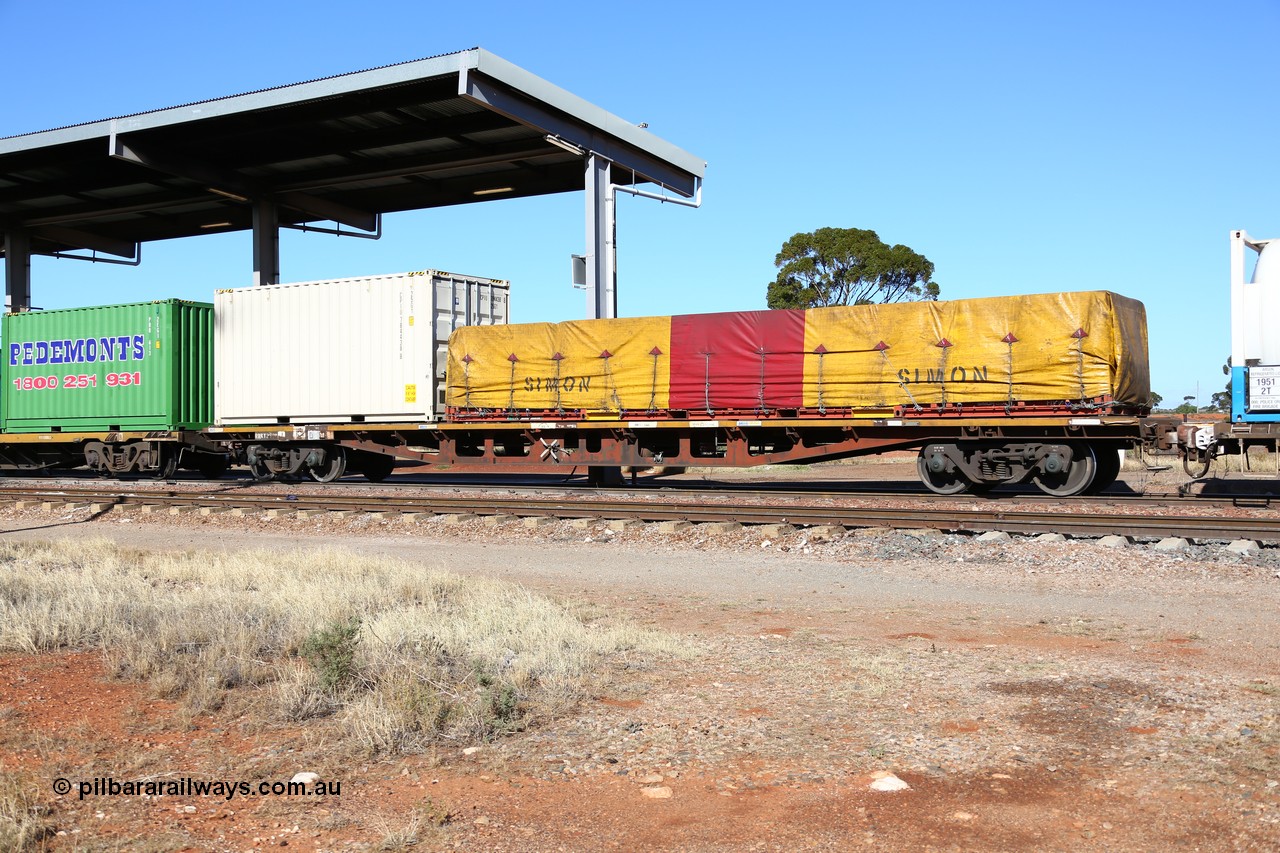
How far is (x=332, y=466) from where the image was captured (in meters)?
22.7

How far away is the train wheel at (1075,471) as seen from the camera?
16094mm

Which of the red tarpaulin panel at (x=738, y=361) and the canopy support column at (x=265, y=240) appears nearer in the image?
the red tarpaulin panel at (x=738, y=361)

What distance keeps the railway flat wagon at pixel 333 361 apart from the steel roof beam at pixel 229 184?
664 cm

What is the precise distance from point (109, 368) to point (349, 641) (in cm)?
2102

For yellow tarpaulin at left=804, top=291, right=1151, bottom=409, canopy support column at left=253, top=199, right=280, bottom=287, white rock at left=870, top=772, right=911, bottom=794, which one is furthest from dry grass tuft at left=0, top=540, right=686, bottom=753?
canopy support column at left=253, top=199, right=280, bottom=287

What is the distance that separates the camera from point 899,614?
28.6 feet

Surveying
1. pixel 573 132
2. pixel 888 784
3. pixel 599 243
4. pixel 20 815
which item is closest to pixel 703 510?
pixel 888 784

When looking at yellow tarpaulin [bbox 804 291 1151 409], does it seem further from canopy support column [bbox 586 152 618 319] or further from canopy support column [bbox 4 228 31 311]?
canopy support column [bbox 4 228 31 311]

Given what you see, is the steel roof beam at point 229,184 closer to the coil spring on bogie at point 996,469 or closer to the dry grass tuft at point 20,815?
the coil spring on bogie at point 996,469

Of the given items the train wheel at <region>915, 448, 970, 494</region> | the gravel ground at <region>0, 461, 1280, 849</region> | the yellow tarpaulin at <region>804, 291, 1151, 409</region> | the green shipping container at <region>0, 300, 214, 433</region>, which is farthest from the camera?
the green shipping container at <region>0, 300, 214, 433</region>

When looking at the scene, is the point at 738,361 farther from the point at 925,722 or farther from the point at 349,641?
the point at 925,722

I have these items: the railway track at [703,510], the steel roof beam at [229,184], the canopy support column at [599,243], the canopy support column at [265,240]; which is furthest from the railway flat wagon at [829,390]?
the canopy support column at [265,240]

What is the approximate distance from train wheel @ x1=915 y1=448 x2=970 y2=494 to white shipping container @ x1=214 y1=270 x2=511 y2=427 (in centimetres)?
944

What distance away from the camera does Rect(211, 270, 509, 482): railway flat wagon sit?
825 inches
